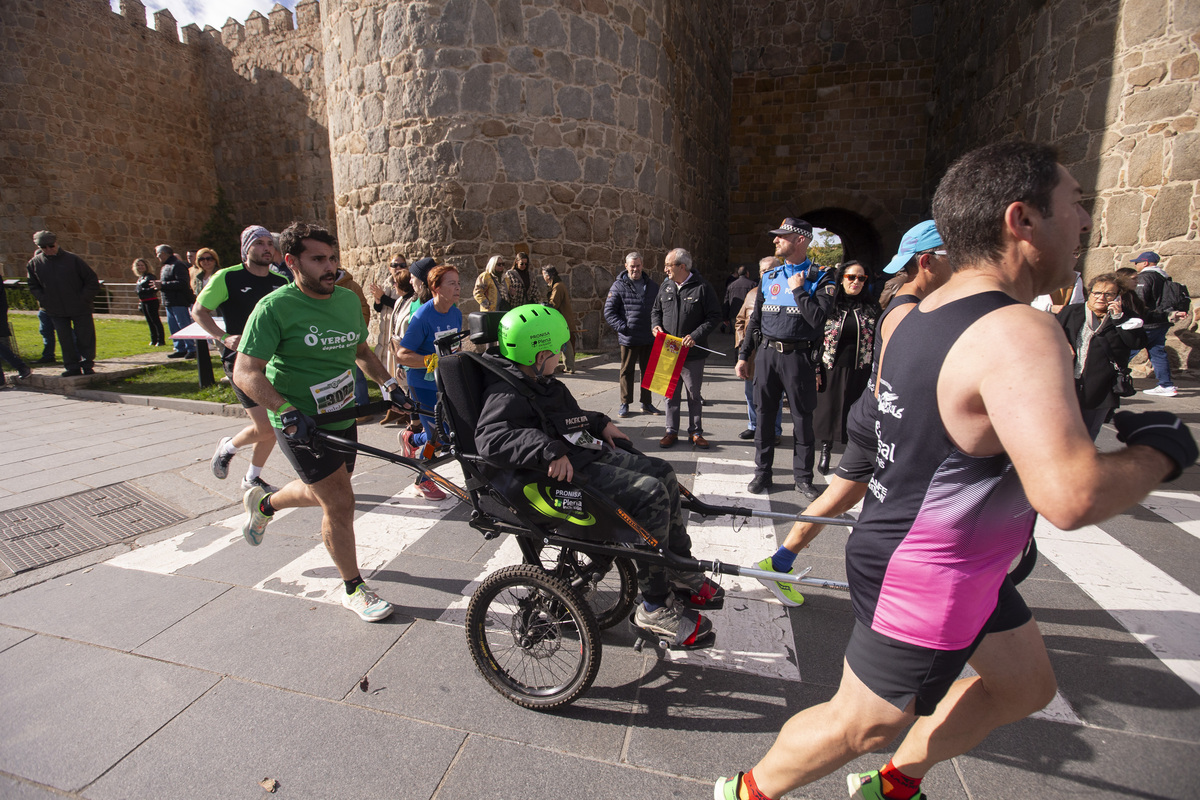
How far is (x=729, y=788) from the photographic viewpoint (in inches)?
74.2

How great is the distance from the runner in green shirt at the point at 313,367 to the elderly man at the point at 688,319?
3.45 meters

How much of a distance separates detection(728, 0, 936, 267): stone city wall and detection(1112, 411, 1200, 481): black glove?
1808 cm

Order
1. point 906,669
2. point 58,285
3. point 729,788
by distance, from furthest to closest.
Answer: point 58,285
point 729,788
point 906,669

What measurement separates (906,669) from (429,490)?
4.08 metres

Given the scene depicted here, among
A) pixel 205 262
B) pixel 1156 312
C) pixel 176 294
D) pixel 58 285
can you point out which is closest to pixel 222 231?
pixel 176 294

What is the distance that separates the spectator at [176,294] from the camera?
11141mm

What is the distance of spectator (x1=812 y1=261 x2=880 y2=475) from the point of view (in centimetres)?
496

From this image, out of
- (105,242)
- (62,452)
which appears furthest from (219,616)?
(105,242)

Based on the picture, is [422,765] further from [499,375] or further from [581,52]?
[581,52]

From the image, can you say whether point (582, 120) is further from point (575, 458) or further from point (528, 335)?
point (575, 458)

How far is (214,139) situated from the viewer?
21391 mm

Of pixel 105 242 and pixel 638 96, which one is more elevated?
pixel 638 96

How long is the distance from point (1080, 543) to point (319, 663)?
462 centimetres

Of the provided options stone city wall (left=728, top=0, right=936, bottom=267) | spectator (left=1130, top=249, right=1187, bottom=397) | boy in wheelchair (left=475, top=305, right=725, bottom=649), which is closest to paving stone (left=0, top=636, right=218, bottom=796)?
boy in wheelchair (left=475, top=305, right=725, bottom=649)
